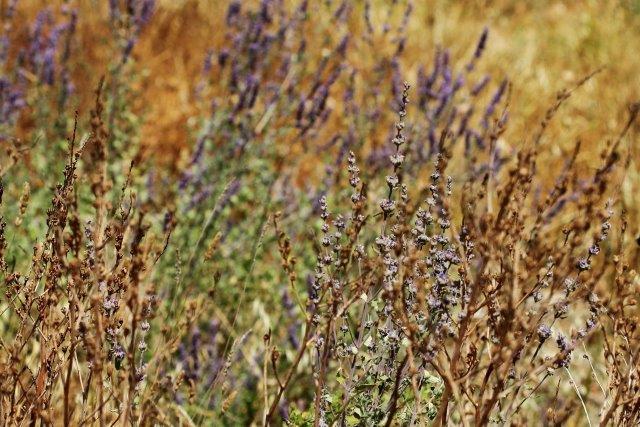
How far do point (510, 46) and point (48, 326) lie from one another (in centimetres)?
587

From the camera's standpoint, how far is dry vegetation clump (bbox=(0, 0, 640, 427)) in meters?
1.37

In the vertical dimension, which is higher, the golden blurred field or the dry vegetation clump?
the golden blurred field

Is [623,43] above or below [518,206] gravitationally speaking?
above

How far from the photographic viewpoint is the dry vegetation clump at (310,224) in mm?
1373

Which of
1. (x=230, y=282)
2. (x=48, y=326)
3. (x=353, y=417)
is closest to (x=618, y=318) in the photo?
(x=353, y=417)

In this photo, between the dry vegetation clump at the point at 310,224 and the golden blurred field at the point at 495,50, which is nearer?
the dry vegetation clump at the point at 310,224

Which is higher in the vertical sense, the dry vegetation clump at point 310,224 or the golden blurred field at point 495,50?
the golden blurred field at point 495,50

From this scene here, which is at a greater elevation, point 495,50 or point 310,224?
point 495,50

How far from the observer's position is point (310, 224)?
10.8 ft

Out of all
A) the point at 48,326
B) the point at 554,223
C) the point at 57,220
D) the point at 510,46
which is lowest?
the point at 48,326

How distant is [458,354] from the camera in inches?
54.6

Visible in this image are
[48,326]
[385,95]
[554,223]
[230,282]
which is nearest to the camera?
[48,326]

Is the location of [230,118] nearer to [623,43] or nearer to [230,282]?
[230,282]

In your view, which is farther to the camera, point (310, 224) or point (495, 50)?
point (495, 50)
